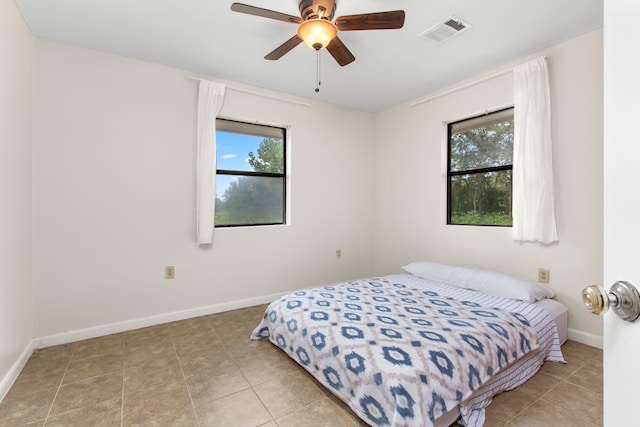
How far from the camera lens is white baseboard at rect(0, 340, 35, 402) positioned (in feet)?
5.55

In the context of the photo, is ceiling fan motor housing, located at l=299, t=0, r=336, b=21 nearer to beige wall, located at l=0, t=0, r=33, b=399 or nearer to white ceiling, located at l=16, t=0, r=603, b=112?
white ceiling, located at l=16, t=0, r=603, b=112

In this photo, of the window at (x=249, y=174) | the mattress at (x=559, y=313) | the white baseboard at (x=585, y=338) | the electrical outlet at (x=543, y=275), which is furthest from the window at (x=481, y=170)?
the window at (x=249, y=174)

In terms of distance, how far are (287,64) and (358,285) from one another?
Answer: 2157 mm

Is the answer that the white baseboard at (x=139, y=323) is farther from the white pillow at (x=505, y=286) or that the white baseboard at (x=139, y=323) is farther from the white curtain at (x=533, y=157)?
the white curtain at (x=533, y=157)

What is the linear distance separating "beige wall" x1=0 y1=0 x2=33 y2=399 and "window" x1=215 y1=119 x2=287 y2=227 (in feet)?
4.74

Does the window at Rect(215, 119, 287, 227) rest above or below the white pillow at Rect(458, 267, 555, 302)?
above

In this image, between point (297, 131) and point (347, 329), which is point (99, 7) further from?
point (347, 329)

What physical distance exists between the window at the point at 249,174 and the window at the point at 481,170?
6.46ft

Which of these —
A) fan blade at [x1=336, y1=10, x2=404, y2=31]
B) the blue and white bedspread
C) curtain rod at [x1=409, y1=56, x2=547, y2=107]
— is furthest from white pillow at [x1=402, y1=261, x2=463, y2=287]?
fan blade at [x1=336, y1=10, x2=404, y2=31]

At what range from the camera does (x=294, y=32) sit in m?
2.32

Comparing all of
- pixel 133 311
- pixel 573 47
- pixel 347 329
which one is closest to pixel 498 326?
pixel 347 329

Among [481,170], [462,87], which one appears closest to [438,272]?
[481,170]

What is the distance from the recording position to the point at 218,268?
10.0 feet
